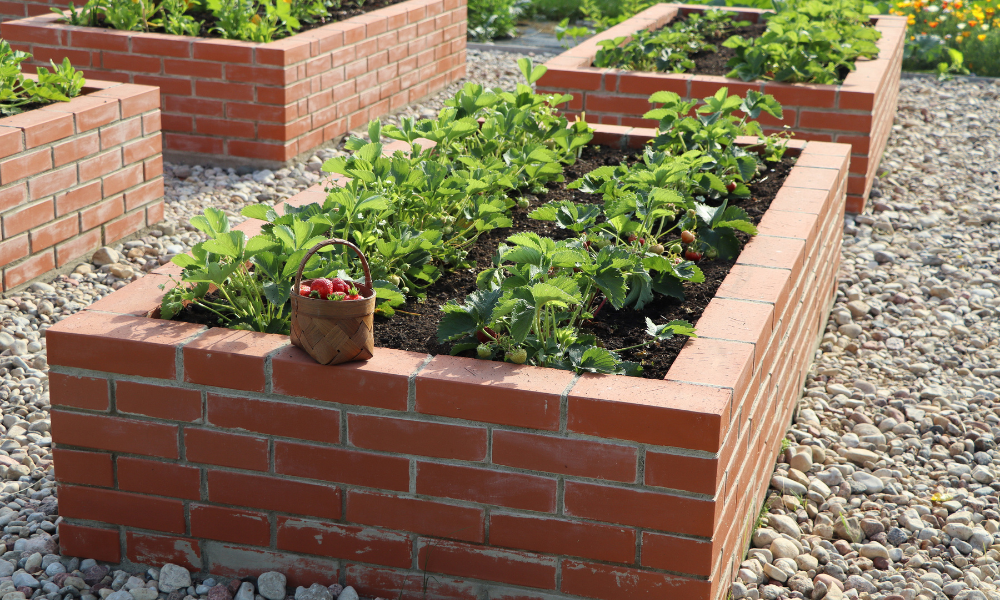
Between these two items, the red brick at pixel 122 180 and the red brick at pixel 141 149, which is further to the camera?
the red brick at pixel 141 149

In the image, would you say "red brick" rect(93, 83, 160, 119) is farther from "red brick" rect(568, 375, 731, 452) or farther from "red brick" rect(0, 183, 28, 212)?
"red brick" rect(568, 375, 731, 452)

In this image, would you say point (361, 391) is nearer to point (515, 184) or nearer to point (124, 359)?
point (124, 359)

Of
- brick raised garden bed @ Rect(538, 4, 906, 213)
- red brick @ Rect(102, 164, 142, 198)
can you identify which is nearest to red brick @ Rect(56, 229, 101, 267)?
red brick @ Rect(102, 164, 142, 198)

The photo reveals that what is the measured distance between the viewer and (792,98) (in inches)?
205

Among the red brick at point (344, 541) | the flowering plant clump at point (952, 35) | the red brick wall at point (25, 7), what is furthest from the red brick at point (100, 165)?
the flowering plant clump at point (952, 35)

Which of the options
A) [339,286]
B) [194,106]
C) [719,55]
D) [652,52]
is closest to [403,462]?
[339,286]

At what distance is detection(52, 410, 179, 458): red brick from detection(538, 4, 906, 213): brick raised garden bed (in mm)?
3045

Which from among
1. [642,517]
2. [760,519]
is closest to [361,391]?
[642,517]

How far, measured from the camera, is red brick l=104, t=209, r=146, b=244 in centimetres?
438

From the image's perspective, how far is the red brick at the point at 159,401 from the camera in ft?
7.40

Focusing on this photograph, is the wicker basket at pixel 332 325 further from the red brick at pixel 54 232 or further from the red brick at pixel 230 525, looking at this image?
the red brick at pixel 54 232

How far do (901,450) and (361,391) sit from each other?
1.86 metres

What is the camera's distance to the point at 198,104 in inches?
218

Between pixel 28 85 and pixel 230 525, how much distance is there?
2.63 m
